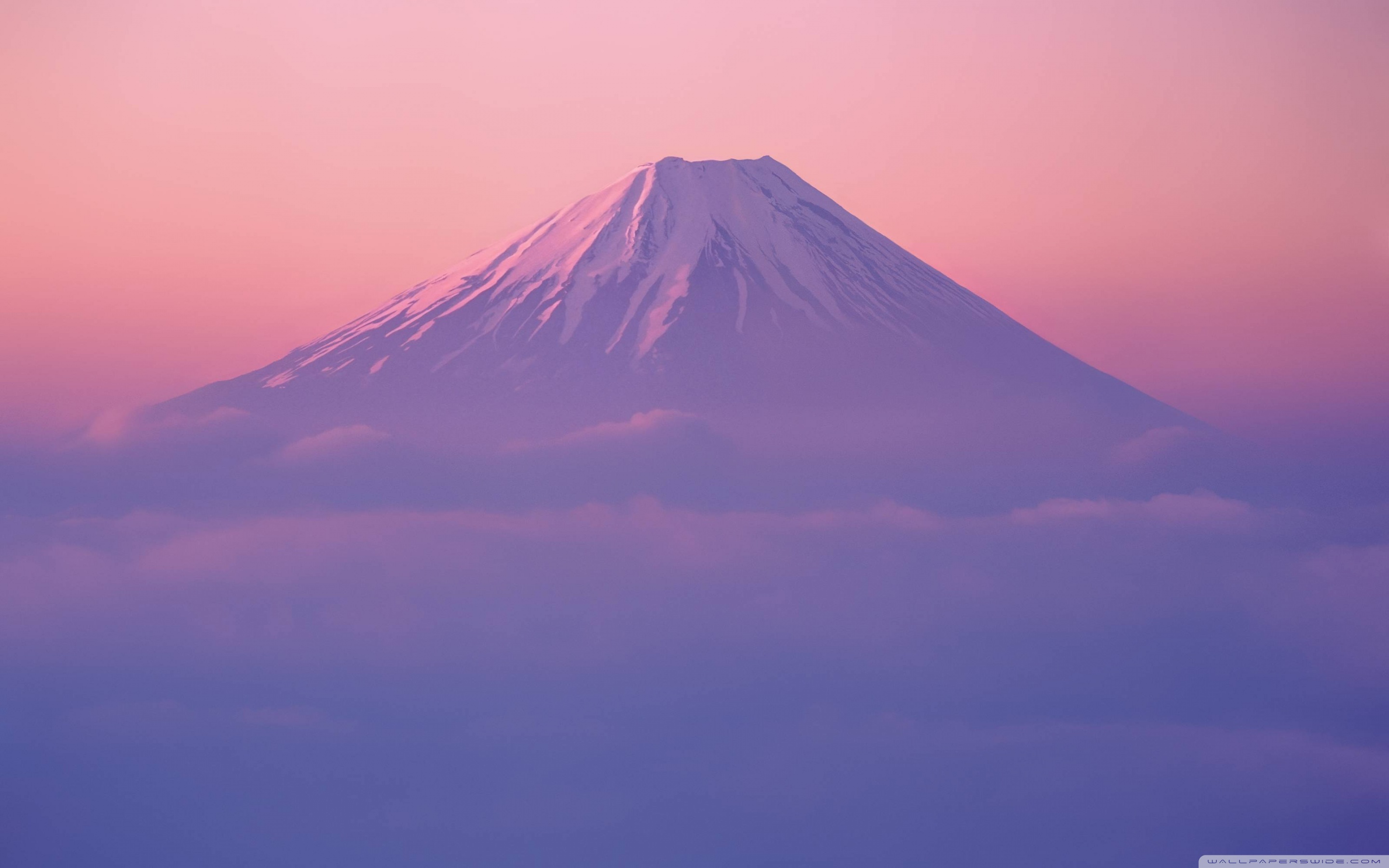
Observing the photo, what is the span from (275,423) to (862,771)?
30.7 m

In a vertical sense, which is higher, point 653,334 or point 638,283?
point 638,283

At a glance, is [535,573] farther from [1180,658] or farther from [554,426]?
[1180,658]

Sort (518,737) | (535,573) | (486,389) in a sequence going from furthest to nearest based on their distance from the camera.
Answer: (535,573) → (518,737) → (486,389)

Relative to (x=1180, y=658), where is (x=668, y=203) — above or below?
above

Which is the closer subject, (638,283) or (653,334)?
(653,334)

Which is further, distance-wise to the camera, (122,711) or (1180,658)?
(1180,658)

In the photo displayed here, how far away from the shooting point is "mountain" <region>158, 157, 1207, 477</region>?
76812mm

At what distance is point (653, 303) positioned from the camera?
255ft

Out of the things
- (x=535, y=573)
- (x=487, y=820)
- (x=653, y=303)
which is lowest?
(x=487, y=820)

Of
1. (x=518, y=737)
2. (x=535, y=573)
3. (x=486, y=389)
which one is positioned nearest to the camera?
(x=486, y=389)

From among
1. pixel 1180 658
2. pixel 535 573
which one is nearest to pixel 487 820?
pixel 535 573

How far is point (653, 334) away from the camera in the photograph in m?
77.4

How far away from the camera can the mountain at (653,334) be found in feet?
252

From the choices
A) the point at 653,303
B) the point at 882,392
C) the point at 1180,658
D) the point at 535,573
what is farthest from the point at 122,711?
the point at 1180,658
